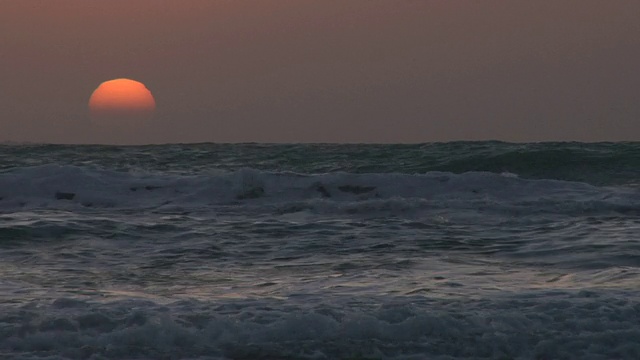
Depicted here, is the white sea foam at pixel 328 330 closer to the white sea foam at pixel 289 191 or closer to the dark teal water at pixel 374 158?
the white sea foam at pixel 289 191

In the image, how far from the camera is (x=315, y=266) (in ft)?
26.3

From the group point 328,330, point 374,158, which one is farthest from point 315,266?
point 374,158

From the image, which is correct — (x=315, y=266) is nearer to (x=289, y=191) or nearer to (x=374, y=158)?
(x=289, y=191)

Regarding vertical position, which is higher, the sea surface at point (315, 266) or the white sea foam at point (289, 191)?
the white sea foam at point (289, 191)

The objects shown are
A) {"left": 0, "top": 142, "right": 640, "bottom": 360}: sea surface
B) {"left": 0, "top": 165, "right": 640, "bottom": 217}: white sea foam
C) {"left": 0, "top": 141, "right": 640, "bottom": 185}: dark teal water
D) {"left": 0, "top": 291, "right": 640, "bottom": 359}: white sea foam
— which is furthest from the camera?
{"left": 0, "top": 141, "right": 640, "bottom": 185}: dark teal water

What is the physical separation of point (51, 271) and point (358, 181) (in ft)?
24.8

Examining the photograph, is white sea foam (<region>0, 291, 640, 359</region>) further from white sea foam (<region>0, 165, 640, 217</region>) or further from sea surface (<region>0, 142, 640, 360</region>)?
white sea foam (<region>0, 165, 640, 217</region>)

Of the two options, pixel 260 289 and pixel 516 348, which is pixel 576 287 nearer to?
pixel 516 348

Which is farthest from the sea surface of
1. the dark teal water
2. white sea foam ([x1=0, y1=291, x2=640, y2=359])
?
the dark teal water

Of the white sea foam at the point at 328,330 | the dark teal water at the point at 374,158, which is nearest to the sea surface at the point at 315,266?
the white sea foam at the point at 328,330

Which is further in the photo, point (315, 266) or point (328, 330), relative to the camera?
point (315, 266)

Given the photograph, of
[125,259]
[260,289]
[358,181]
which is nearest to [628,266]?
[260,289]

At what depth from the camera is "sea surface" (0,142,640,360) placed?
5.40m

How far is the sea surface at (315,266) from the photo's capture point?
540 centimetres
